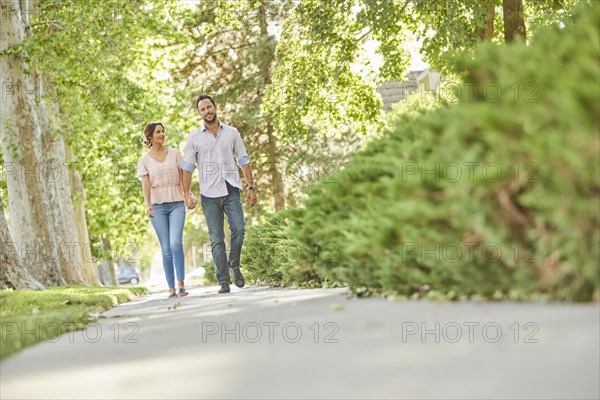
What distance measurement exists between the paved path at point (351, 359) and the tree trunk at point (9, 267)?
308 inches

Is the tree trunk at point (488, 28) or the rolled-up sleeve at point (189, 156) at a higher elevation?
the tree trunk at point (488, 28)

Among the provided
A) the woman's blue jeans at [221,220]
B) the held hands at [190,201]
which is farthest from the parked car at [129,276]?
the woman's blue jeans at [221,220]

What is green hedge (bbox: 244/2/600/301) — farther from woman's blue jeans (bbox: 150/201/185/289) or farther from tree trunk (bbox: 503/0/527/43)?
tree trunk (bbox: 503/0/527/43)

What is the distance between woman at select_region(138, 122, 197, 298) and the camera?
11891 millimetres

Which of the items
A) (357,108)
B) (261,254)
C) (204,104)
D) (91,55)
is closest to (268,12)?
(357,108)

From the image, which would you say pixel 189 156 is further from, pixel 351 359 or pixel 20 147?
pixel 351 359

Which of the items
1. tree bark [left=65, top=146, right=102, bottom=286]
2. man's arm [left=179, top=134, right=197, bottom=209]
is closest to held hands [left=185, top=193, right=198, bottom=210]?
man's arm [left=179, top=134, right=197, bottom=209]

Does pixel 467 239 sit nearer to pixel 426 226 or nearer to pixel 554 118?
pixel 426 226

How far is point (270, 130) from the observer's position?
3838 cm

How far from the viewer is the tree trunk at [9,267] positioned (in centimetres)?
Answer: 1345

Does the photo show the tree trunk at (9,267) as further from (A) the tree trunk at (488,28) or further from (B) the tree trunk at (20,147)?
(A) the tree trunk at (488,28)

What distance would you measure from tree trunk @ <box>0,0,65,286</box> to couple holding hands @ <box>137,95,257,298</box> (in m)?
7.23

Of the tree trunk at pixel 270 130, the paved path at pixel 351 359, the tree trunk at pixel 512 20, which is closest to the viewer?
the paved path at pixel 351 359

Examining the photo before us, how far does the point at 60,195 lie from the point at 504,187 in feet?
69.3
